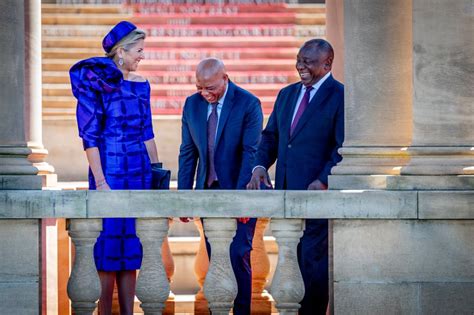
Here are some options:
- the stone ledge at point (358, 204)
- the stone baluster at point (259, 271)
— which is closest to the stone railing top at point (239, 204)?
the stone ledge at point (358, 204)

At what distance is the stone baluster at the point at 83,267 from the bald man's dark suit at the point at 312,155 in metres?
1.79

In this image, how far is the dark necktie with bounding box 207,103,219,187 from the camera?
→ 38.0ft

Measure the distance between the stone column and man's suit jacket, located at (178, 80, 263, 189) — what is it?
49.1 inches

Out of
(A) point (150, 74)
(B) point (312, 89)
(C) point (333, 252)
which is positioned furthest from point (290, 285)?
(A) point (150, 74)

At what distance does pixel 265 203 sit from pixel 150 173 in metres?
1.39

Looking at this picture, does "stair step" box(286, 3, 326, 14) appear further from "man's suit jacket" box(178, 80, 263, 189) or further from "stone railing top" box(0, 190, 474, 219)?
"stone railing top" box(0, 190, 474, 219)

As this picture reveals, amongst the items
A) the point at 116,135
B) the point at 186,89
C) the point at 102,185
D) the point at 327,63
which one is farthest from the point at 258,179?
the point at 186,89

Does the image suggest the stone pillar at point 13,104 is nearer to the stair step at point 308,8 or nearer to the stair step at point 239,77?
the stair step at point 239,77

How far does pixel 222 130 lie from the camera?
11578mm

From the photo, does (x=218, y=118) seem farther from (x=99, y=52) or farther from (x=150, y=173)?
(x=99, y=52)

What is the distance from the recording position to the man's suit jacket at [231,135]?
11.5 m

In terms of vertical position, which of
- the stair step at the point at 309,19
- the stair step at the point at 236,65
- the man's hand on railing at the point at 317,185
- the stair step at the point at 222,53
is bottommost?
the man's hand on railing at the point at 317,185

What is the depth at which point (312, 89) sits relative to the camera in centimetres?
1130

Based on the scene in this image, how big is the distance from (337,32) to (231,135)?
7.32 feet
